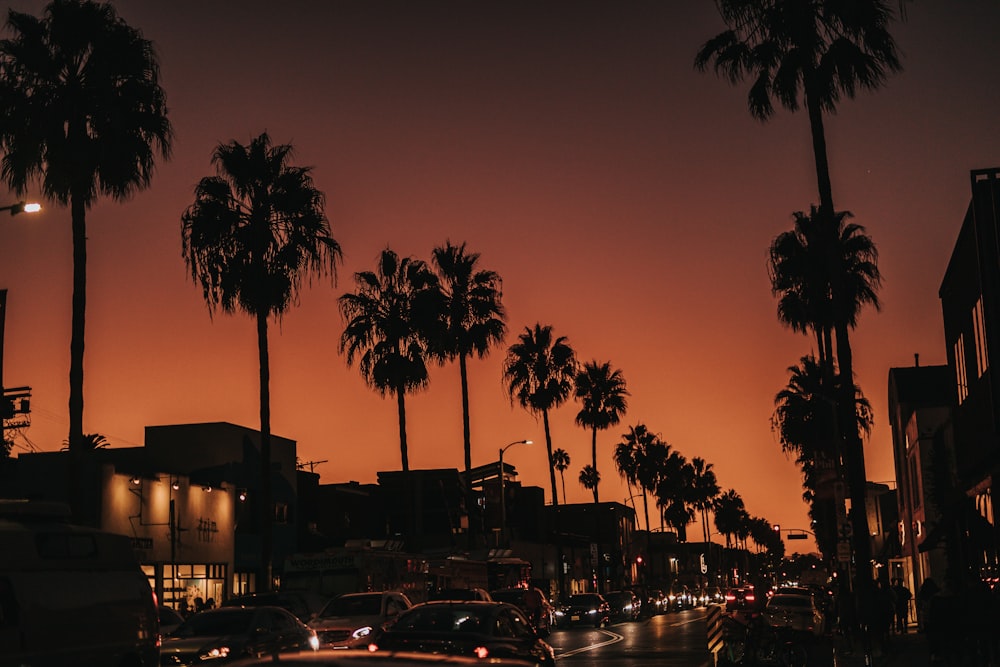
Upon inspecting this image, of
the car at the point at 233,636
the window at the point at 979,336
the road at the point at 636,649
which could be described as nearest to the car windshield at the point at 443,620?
the car at the point at 233,636

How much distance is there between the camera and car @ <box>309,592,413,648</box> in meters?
25.0

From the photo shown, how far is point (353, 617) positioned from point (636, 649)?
34.6 feet

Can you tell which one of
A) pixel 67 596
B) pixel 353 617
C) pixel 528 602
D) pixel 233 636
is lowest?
pixel 528 602

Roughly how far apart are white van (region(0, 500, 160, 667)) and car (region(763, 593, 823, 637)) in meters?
19.1

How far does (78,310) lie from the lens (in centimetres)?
2816

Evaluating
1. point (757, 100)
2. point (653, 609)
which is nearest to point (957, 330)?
point (757, 100)

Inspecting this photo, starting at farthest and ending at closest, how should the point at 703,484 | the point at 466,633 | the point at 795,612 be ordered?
the point at 703,484 → the point at 795,612 → the point at 466,633

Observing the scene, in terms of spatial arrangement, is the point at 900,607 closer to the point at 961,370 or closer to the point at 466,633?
the point at 961,370

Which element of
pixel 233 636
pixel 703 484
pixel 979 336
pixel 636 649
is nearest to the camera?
pixel 233 636

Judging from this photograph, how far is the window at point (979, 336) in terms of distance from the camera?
29.1 m

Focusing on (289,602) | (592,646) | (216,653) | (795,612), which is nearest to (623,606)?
(592,646)

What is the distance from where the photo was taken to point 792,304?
50.6 m

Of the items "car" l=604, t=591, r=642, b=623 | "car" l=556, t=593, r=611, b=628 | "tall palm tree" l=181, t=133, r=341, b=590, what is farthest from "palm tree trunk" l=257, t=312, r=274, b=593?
"car" l=604, t=591, r=642, b=623

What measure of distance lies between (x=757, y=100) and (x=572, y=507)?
10928 centimetres
